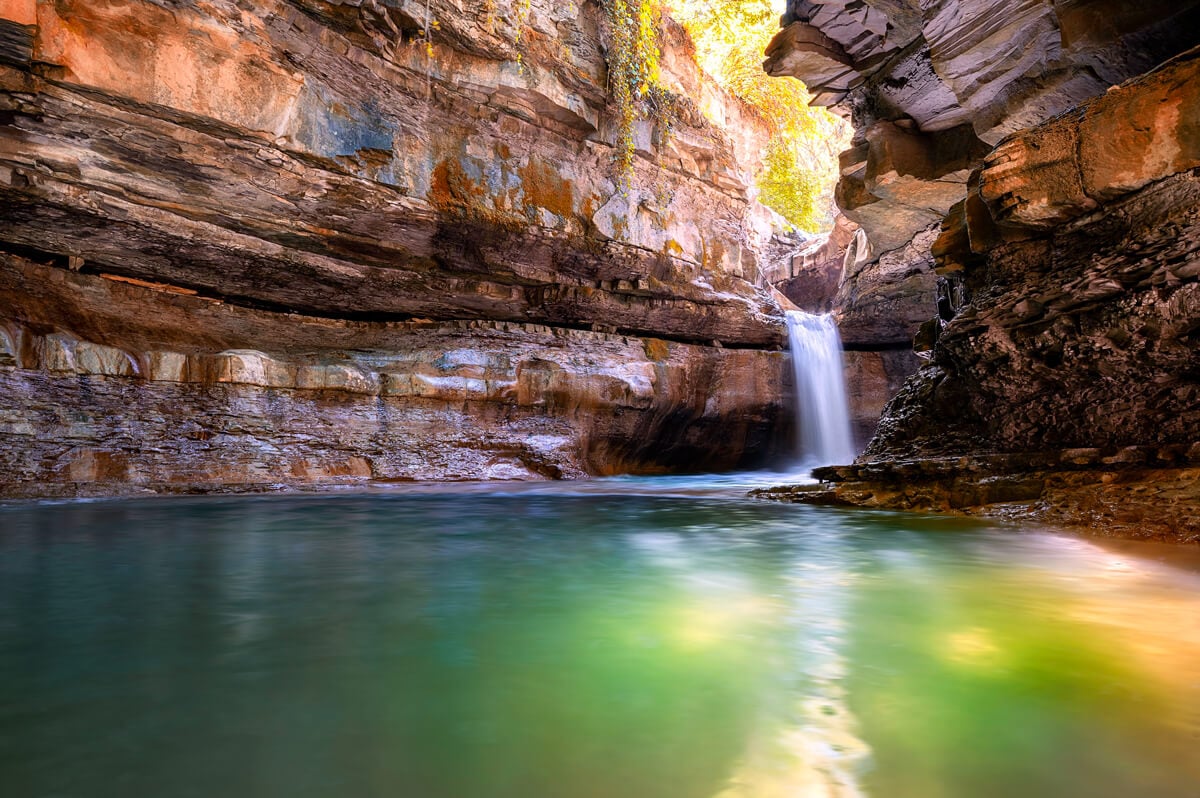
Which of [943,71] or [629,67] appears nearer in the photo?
[943,71]

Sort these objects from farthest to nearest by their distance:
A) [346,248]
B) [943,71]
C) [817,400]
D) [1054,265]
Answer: [817,400], [346,248], [943,71], [1054,265]

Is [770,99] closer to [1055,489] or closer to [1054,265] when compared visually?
[1054,265]

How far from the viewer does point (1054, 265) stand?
212 inches

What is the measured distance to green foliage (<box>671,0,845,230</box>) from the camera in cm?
1270

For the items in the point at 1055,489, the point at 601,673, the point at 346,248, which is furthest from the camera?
the point at 346,248

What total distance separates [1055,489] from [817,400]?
922 cm

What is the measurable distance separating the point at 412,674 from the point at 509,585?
1.07 m

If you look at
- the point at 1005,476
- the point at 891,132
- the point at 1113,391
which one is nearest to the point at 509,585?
the point at 1005,476

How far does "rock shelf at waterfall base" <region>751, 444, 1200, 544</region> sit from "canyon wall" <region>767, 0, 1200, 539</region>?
0.01m

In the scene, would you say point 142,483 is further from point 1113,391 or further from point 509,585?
point 1113,391

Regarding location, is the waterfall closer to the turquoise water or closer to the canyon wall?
the canyon wall

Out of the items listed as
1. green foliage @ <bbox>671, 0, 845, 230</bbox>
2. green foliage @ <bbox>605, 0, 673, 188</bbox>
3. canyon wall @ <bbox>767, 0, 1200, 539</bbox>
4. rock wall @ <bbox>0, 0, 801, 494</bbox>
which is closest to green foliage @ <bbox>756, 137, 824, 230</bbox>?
green foliage @ <bbox>671, 0, 845, 230</bbox>

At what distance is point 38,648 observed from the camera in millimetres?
1832

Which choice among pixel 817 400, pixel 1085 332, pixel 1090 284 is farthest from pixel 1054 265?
pixel 817 400
